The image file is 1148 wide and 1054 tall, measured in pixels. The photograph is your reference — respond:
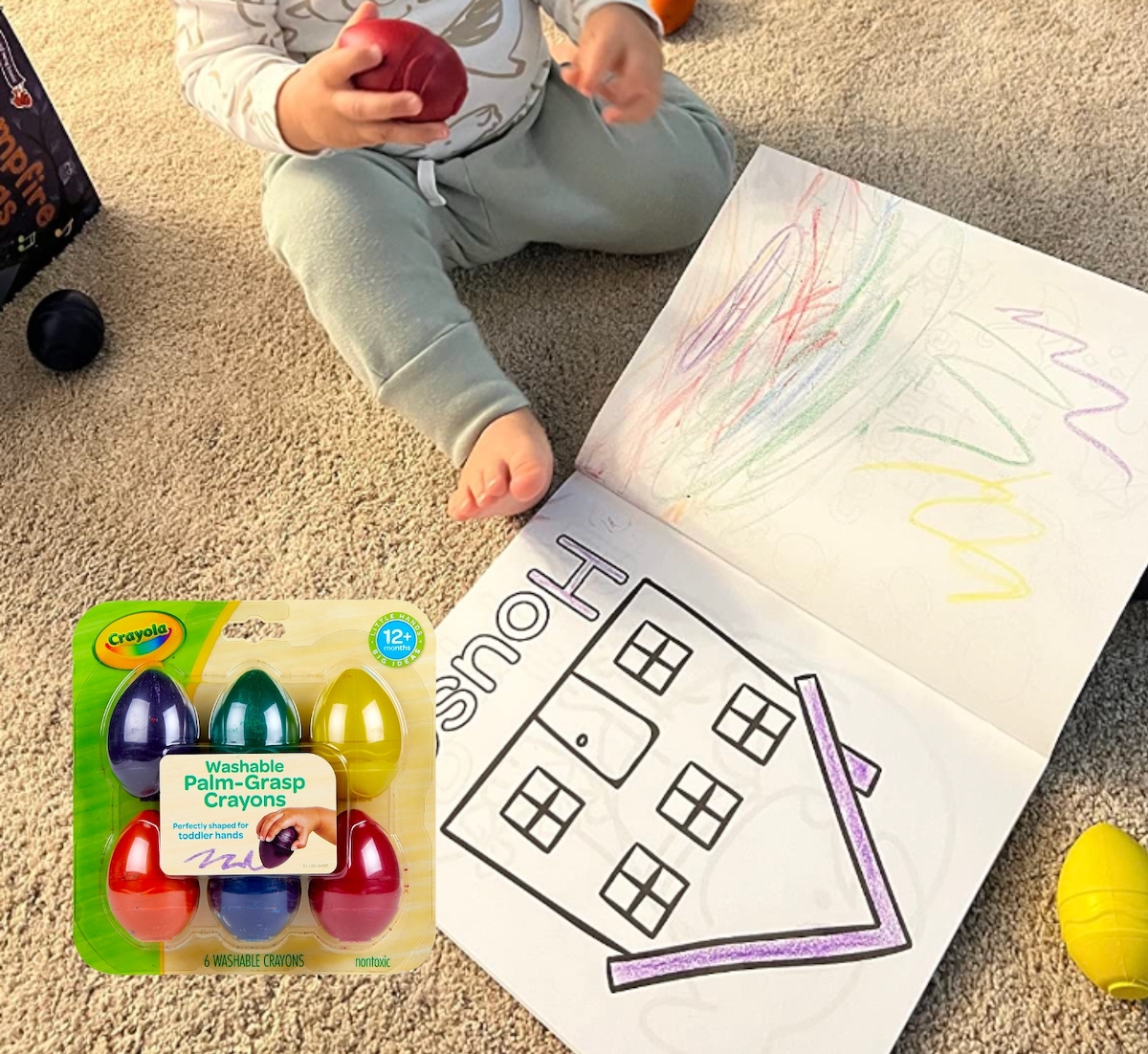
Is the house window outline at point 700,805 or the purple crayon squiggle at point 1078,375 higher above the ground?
the purple crayon squiggle at point 1078,375

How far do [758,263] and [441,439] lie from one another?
0.21 m

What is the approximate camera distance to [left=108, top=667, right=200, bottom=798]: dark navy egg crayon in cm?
42

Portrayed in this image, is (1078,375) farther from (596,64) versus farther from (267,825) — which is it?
(267,825)

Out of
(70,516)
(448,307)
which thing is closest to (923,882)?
(448,307)

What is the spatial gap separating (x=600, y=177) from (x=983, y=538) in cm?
33

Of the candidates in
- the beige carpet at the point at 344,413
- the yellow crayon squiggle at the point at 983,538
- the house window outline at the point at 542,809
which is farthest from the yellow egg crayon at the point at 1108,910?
the house window outline at the point at 542,809

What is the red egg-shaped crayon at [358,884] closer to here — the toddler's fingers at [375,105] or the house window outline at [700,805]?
the house window outline at [700,805]

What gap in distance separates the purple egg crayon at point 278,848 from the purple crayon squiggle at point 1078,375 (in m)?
0.44

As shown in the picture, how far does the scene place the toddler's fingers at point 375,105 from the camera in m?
0.52

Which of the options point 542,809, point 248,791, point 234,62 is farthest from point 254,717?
point 234,62

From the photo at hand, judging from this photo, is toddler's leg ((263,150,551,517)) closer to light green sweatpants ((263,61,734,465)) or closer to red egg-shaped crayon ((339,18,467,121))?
light green sweatpants ((263,61,734,465))

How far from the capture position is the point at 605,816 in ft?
1.82

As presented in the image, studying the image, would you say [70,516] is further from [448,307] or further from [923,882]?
[923,882]

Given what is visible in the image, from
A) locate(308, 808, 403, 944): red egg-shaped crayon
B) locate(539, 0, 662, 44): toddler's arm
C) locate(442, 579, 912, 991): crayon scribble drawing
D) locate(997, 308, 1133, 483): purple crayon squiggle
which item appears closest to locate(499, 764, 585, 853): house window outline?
locate(442, 579, 912, 991): crayon scribble drawing
